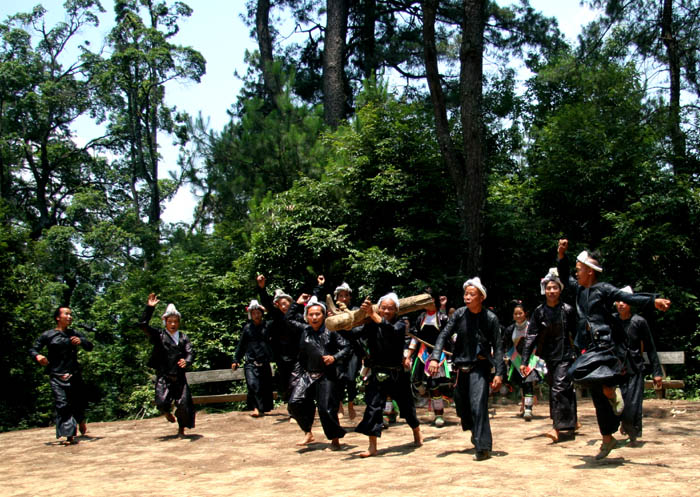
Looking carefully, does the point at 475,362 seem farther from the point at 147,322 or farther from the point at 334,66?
the point at 334,66

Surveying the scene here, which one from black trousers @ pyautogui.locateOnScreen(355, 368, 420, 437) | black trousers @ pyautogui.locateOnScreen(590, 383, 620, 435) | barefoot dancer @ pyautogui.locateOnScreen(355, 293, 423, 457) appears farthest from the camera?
barefoot dancer @ pyautogui.locateOnScreen(355, 293, 423, 457)

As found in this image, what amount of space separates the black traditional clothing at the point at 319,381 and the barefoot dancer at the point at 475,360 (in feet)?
4.74

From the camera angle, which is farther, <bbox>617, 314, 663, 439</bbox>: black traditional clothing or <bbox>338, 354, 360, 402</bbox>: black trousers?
<bbox>338, 354, 360, 402</bbox>: black trousers

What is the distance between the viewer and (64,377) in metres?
11.2

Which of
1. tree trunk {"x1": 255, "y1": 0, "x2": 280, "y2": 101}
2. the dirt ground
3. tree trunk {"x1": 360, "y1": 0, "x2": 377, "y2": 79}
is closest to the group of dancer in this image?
the dirt ground

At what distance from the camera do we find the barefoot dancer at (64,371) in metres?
11.1

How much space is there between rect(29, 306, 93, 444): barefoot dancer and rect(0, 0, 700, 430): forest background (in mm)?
483

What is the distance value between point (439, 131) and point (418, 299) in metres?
7.84

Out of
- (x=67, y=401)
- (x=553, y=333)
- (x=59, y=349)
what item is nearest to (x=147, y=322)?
(x=59, y=349)

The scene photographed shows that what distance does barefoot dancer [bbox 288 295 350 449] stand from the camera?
9.34 metres

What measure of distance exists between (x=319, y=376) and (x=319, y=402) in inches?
14.4

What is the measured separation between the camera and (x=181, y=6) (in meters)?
35.5

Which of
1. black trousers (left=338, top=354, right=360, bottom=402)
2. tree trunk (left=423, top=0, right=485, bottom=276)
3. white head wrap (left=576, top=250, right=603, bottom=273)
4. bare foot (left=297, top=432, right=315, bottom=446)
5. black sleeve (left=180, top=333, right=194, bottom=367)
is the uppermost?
tree trunk (left=423, top=0, right=485, bottom=276)

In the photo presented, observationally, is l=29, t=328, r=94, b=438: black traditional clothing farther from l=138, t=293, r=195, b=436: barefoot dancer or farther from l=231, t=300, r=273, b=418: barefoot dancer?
l=231, t=300, r=273, b=418: barefoot dancer
